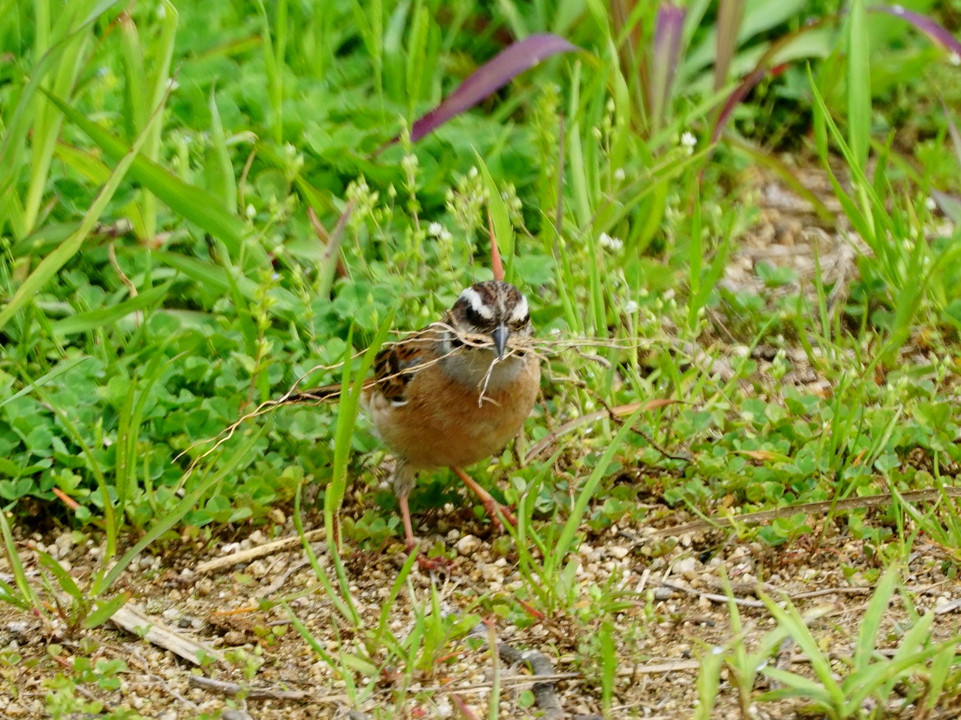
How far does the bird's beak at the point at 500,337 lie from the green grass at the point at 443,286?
0.34 m

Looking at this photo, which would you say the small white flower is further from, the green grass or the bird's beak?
the bird's beak

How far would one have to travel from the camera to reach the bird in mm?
4816

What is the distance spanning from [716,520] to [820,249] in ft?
7.95

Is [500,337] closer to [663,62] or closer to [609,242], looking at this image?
[609,242]

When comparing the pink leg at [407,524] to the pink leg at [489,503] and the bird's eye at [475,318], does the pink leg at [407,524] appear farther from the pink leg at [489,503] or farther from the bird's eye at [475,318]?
the bird's eye at [475,318]

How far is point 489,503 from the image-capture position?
16.4 ft

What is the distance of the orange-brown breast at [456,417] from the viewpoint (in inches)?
191

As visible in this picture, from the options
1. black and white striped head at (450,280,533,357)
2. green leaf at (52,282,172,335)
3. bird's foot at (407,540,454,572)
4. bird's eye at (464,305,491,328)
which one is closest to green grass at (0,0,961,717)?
green leaf at (52,282,172,335)

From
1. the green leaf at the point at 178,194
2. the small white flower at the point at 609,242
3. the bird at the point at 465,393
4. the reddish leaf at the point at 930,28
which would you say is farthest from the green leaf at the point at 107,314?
the reddish leaf at the point at 930,28

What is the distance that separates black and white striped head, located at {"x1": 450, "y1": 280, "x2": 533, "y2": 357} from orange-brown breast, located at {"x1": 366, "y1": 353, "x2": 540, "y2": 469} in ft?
0.50

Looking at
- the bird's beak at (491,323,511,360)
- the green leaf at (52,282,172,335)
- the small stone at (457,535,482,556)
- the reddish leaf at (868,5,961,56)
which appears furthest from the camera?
the reddish leaf at (868,5,961,56)

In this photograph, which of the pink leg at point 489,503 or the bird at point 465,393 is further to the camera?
the pink leg at point 489,503

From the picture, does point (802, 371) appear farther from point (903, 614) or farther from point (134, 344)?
point (134, 344)

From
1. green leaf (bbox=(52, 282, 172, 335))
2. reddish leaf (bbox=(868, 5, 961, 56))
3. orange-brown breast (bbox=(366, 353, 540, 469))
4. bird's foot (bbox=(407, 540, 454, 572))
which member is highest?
reddish leaf (bbox=(868, 5, 961, 56))
